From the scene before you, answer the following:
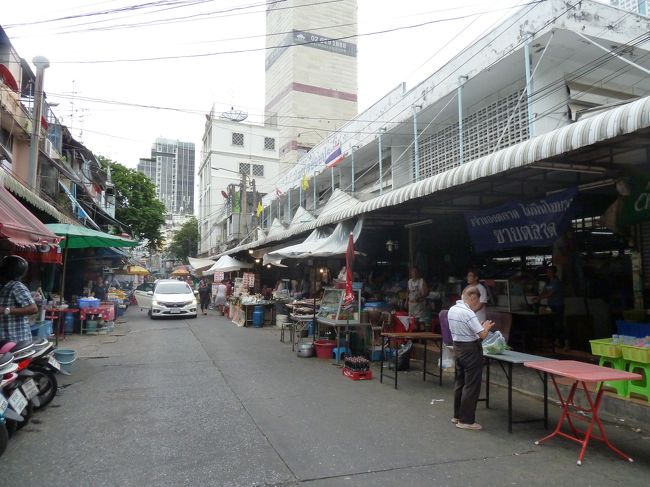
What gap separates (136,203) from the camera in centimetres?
3475

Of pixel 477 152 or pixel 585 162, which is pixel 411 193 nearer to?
pixel 585 162

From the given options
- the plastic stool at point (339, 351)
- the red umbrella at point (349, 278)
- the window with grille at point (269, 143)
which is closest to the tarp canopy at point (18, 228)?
the red umbrella at point (349, 278)

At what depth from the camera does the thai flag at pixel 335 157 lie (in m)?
19.1

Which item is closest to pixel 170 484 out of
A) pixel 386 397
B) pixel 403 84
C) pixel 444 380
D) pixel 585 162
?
pixel 386 397

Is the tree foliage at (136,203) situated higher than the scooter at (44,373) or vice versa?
the tree foliage at (136,203)

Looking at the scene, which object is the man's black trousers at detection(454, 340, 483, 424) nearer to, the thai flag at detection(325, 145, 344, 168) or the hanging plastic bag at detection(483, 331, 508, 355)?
the hanging plastic bag at detection(483, 331, 508, 355)

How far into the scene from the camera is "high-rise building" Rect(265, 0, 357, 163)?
150 feet

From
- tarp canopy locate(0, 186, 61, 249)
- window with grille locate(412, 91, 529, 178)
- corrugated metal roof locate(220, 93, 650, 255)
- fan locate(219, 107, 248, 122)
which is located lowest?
tarp canopy locate(0, 186, 61, 249)

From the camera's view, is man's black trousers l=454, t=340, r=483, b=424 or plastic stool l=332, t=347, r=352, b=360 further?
plastic stool l=332, t=347, r=352, b=360

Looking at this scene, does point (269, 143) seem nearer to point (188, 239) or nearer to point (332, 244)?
point (188, 239)

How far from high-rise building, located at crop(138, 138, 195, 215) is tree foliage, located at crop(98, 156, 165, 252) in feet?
227

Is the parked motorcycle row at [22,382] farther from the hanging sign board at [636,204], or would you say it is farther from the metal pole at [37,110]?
the metal pole at [37,110]

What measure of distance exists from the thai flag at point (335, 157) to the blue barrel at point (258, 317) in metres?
7.05

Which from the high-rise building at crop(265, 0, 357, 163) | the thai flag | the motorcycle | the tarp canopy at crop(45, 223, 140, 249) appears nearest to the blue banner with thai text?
the motorcycle
